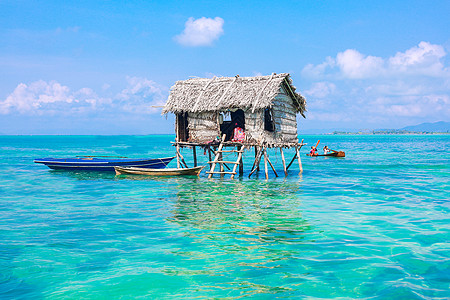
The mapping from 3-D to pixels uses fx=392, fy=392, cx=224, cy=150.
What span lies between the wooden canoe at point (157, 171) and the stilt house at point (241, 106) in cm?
174

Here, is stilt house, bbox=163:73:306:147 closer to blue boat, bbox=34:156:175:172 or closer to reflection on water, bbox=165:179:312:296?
blue boat, bbox=34:156:175:172

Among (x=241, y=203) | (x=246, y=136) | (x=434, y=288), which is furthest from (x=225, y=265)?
(x=246, y=136)

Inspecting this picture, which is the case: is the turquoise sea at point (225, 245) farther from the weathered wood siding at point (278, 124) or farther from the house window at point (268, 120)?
the house window at point (268, 120)

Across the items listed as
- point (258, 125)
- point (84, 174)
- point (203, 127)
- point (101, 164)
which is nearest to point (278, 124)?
point (258, 125)

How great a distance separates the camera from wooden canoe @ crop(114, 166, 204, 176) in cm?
2241

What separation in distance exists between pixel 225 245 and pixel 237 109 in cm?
1188

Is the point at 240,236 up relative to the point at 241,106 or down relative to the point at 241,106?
down

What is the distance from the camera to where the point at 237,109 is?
2061 cm

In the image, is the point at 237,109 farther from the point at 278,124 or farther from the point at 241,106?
the point at 278,124

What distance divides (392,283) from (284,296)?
2.19 meters

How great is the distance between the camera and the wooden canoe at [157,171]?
2241 centimetres

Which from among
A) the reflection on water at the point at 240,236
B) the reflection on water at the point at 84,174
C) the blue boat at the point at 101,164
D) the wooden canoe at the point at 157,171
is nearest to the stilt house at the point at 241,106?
the wooden canoe at the point at 157,171

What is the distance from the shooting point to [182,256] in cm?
891

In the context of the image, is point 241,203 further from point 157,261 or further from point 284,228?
point 157,261
